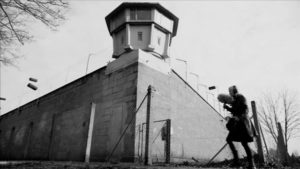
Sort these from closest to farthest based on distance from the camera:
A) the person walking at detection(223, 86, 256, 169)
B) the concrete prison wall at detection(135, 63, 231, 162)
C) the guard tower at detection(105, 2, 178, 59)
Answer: the person walking at detection(223, 86, 256, 169) < the concrete prison wall at detection(135, 63, 231, 162) < the guard tower at detection(105, 2, 178, 59)

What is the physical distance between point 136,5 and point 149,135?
9242mm

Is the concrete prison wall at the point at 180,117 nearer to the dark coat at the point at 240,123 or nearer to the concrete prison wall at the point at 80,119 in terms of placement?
the concrete prison wall at the point at 80,119

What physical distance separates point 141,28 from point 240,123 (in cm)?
962

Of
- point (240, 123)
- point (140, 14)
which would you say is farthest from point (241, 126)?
point (140, 14)

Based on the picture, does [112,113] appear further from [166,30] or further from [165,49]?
[166,30]

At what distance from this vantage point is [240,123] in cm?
457

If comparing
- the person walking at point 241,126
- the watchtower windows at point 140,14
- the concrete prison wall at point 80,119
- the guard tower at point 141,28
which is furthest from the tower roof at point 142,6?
the person walking at point 241,126

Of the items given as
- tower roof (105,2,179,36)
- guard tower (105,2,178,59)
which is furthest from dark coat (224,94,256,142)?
tower roof (105,2,179,36)

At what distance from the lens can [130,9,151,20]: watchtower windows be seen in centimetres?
1291

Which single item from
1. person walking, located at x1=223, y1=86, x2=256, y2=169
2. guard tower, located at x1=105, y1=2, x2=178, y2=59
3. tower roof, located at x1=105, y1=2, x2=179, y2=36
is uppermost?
tower roof, located at x1=105, y1=2, x2=179, y2=36

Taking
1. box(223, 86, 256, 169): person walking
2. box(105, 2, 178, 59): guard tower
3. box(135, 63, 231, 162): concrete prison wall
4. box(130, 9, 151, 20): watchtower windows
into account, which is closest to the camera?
box(223, 86, 256, 169): person walking

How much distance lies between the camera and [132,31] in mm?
12867

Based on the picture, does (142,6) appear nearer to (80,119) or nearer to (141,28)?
(141,28)

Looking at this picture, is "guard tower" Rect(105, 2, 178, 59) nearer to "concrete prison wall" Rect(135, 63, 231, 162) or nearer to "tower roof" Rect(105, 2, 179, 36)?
"tower roof" Rect(105, 2, 179, 36)
